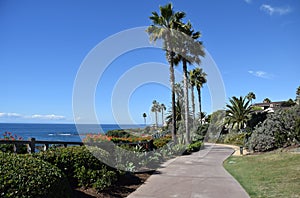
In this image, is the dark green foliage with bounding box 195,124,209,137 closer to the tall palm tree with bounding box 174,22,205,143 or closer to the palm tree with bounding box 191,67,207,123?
the palm tree with bounding box 191,67,207,123

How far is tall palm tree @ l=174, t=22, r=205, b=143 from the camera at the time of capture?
77.8ft

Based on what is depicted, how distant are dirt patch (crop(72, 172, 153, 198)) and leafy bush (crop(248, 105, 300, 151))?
1054 centimetres

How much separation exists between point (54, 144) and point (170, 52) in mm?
15254

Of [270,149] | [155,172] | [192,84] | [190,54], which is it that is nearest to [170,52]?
[190,54]

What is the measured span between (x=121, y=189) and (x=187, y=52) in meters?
19.3

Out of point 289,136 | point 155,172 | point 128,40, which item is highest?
point 128,40

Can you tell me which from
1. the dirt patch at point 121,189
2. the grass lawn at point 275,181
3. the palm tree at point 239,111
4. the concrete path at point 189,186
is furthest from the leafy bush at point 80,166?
the palm tree at point 239,111

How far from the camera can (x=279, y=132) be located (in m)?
16.7

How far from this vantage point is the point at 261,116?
98.9 feet

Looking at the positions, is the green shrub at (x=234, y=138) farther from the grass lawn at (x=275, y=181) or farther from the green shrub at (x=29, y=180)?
the green shrub at (x=29, y=180)

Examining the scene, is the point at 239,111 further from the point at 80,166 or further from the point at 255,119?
the point at 80,166

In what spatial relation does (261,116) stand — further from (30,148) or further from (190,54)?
(30,148)

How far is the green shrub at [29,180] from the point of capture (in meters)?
4.10

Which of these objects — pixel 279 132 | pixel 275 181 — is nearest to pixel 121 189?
pixel 275 181
